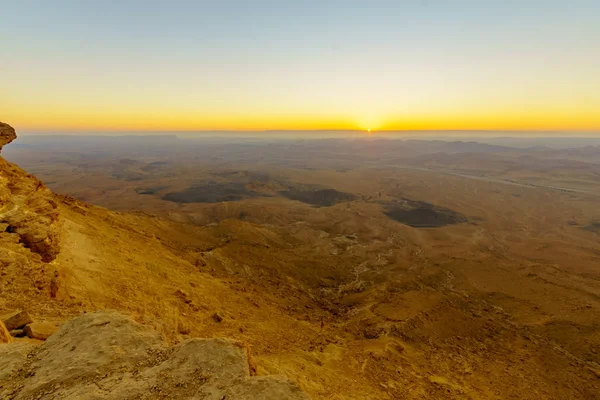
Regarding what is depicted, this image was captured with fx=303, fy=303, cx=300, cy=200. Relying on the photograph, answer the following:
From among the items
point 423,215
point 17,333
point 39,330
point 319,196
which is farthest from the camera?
point 319,196

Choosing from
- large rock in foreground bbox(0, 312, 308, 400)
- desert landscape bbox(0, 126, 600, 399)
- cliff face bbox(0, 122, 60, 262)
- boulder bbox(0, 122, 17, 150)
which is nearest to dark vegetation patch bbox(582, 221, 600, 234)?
desert landscape bbox(0, 126, 600, 399)

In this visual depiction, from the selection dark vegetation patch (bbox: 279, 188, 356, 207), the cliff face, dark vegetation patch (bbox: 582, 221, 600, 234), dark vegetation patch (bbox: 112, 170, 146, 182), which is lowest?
dark vegetation patch (bbox: 582, 221, 600, 234)

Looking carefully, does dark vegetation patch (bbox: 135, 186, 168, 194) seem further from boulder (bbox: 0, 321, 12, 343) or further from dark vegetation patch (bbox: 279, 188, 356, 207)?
boulder (bbox: 0, 321, 12, 343)

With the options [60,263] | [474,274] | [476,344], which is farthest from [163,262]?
[474,274]

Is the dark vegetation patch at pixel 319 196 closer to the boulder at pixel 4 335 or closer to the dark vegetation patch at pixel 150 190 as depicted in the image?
the dark vegetation patch at pixel 150 190

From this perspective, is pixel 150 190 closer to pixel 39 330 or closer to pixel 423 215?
pixel 423 215

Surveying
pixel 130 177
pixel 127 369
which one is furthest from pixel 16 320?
pixel 130 177

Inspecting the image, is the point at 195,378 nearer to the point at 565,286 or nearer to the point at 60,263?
the point at 60,263
